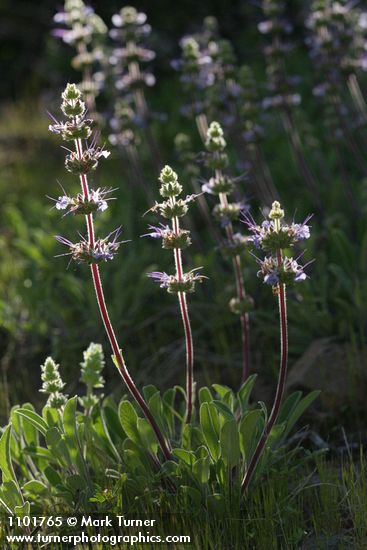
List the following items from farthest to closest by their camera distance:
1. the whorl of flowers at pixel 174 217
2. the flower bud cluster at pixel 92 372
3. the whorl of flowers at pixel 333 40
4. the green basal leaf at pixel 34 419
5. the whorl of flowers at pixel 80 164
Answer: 1. the whorl of flowers at pixel 333 40
2. the flower bud cluster at pixel 92 372
3. the green basal leaf at pixel 34 419
4. the whorl of flowers at pixel 174 217
5. the whorl of flowers at pixel 80 164

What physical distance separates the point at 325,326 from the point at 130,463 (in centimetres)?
179

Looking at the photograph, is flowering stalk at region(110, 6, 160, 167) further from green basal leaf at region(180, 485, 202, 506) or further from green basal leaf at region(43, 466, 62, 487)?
green basal leaf at region(180, 485, 202, 506)

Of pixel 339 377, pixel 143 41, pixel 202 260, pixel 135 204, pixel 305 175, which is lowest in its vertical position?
pixel 339 377

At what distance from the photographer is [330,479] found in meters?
3.52

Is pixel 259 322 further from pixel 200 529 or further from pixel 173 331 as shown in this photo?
pixel 200 529

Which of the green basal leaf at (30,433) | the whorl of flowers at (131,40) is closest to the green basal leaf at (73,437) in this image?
the green basal leaf at (30,433)

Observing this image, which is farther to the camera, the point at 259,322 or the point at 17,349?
the point at 17,349

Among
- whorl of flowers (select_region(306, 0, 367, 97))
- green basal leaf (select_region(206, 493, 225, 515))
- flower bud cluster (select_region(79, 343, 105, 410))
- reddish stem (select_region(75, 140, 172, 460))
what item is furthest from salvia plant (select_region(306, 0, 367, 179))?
green basal leaf (select_region(206, 493, 225, 515))

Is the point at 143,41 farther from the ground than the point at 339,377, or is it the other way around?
the point at 143,41

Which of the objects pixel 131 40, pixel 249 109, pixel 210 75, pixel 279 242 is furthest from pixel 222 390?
pixel 131 40

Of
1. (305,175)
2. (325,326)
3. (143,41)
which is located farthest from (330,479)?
(143,41)

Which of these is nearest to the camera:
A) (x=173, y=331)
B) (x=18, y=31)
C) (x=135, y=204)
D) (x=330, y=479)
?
(x=330, y=479)

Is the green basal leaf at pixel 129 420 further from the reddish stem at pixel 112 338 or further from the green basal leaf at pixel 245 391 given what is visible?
the green basal leaf at pixel 245 391

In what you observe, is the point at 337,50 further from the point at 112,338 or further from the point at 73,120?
the point at 112,338
